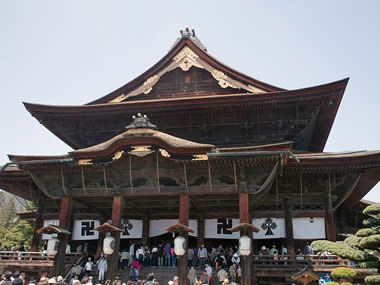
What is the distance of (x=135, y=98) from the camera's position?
871 inches

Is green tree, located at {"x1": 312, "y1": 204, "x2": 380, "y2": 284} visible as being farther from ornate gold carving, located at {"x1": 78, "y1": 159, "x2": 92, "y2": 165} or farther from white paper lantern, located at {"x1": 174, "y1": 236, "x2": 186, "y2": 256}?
ornate gold carving, located at {"x1": 78, "y1": 159, "x2": 92, "y2": 165}

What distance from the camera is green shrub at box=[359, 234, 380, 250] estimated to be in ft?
36.7

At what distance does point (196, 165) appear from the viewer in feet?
50.7

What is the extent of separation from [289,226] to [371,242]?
683cm

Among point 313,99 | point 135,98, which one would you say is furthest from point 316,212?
point 135,98

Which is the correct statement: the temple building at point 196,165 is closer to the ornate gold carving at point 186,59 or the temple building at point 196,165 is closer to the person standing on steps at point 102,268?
the ornate gold carving at point 186,59

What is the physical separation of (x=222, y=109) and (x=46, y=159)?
9.66 metres

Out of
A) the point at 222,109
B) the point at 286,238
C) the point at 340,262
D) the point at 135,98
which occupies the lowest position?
the point at 340,262

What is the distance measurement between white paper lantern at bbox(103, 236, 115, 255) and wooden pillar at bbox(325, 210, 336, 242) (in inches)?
420

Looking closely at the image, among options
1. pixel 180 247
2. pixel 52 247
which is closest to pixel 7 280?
pixel 52 247

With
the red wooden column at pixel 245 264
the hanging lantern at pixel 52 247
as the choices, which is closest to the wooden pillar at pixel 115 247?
the hanging lantern at pixel 52 247

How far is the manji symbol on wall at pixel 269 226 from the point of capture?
60.3ft

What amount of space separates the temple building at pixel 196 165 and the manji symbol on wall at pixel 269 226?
52 mm

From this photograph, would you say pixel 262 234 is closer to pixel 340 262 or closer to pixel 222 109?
pixel 340 262
